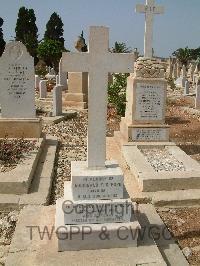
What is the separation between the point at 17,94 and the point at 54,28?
164ft

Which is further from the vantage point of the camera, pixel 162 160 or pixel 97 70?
pixel 162 160

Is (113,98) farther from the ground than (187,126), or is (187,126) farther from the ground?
(113,98)

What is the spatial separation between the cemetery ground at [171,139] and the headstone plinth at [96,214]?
33.6 inches

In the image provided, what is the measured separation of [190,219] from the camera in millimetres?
4852

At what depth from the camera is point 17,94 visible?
7.84m

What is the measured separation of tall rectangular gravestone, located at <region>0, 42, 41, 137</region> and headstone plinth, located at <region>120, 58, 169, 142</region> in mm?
2225

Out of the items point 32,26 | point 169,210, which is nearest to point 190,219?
point 169,210

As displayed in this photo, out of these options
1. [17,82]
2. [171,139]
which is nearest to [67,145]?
[17,82]

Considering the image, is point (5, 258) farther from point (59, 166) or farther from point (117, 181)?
point (59, 166)

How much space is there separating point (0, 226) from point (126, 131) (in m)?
4.13

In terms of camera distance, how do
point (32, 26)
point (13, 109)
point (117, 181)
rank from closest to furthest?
point (117, 181) → point (13, 109) → point (32, 26)

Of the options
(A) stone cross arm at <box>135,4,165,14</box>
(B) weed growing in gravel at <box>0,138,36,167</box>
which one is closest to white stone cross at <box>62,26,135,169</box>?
(B) weed growing in gravel at <box>0,138,36,167</box>

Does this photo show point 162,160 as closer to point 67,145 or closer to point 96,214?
point 67,145

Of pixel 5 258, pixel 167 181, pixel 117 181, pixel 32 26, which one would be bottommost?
pixel 5 258
